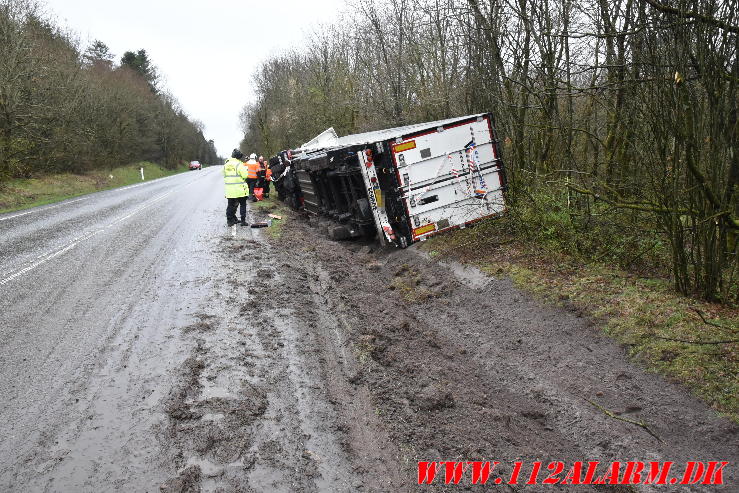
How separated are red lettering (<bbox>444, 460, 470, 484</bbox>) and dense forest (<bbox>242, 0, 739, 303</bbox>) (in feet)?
11.1

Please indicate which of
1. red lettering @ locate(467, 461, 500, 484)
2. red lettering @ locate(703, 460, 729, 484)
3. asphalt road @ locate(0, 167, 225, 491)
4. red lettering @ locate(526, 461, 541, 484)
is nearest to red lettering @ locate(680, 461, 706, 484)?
red lettering @ locate(703, 460, 729, 484)

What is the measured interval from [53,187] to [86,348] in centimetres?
2788

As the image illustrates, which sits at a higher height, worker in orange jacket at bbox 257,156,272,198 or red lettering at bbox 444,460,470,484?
worker in orange jacket at bbox 257,156,272,198

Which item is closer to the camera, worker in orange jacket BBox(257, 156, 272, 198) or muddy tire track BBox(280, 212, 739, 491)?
muddy tire track BBox(280, 212, 739, 491)

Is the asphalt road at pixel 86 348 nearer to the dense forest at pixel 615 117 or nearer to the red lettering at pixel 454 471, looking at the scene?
the red lettering at pixel 454 471

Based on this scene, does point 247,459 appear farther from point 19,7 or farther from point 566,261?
point 19,7

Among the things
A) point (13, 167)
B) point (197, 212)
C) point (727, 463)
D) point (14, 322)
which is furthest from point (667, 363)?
point (13, 167)

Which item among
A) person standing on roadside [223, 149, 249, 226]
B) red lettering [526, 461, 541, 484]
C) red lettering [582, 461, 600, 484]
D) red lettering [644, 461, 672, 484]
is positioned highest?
person standing on roadside [223, 149, 249, 226]

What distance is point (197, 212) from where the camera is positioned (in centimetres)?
1562

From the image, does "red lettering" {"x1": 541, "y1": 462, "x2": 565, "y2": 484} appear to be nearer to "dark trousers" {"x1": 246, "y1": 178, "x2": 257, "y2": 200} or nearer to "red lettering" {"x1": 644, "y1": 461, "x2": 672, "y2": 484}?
"red lettering" {"x1": 644, "y1": 461, "x2": 672, "y2": 484}

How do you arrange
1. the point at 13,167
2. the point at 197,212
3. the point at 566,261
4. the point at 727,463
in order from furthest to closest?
the point at 13,167 < the point at 197,212 < the point at 566,261 < the point at 727,463

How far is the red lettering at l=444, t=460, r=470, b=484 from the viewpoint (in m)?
3.31

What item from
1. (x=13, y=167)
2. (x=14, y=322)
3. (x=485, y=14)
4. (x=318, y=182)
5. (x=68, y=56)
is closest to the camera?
(x=14, y=322)

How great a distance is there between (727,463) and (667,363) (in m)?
1.13
